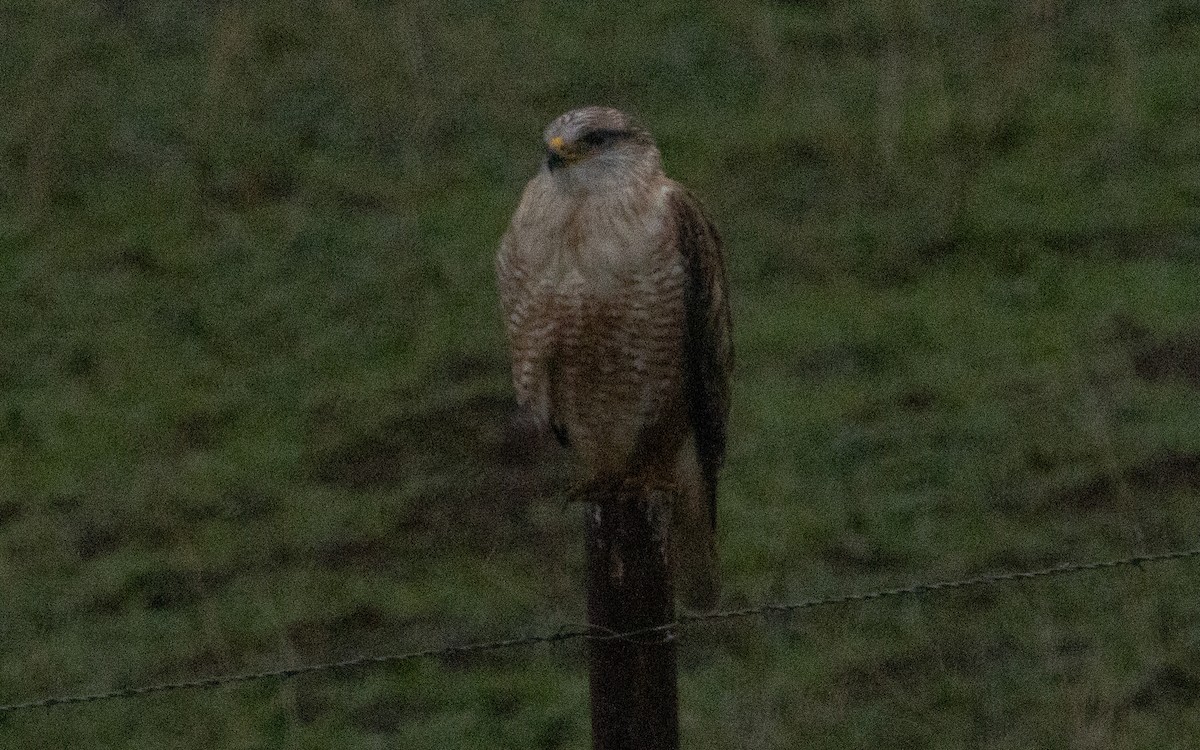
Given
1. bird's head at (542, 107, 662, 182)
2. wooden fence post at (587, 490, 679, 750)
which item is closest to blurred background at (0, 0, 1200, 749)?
bird's head at (542, 107, 662, 182)

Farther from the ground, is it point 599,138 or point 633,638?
point 599,138

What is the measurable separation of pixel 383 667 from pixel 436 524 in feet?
3.17

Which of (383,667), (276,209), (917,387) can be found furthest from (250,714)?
(276,209)

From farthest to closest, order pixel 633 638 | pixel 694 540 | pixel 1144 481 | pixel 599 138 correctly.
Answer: pixel 1144 481
pixel 694 540
pixel 599 138
pixel 633 638

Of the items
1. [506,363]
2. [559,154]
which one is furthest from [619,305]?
[506,363]

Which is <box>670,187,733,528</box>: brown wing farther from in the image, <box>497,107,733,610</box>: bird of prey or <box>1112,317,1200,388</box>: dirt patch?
<box>1112,317,1200,388</box>: dirt patch

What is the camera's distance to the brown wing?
6.57 m

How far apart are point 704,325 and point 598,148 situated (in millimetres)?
461

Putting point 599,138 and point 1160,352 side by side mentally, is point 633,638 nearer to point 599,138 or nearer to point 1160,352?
point 599,138

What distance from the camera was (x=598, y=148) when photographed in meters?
6.64

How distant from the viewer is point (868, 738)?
7625 mm

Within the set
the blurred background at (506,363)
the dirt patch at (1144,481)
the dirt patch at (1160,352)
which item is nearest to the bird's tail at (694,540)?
the blurred background at (506,363)

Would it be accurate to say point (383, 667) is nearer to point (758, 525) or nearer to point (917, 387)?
point (758, 525)

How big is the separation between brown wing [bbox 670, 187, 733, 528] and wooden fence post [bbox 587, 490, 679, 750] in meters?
1.59
